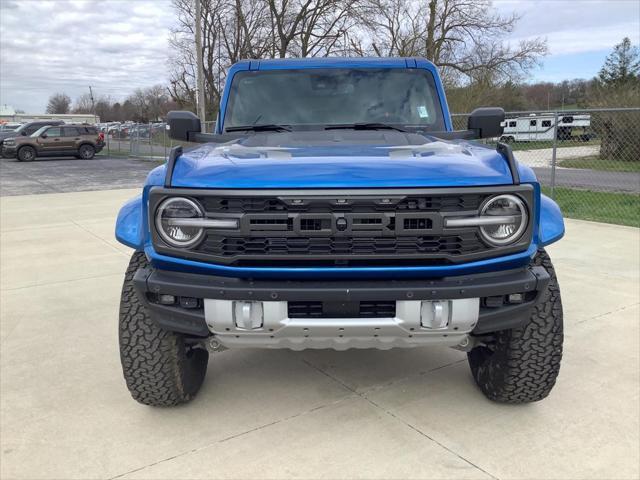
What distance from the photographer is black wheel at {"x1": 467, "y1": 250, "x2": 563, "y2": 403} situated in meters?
2.64

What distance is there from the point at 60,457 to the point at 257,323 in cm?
117

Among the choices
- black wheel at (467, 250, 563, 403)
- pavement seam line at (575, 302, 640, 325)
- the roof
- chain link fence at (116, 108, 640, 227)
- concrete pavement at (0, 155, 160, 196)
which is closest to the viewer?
black wheel at (467, 250, 563, 403)

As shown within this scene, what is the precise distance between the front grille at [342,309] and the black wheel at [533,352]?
2.41ft

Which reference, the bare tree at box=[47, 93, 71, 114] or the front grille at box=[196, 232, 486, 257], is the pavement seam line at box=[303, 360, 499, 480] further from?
the bare tree at box=[47, 93, 71, 114]

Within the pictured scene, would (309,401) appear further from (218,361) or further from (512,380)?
(512,380)

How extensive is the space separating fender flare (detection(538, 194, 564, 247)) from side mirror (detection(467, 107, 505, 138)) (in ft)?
3.40

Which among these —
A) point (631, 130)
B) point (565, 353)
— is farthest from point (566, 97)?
point (565, 353)

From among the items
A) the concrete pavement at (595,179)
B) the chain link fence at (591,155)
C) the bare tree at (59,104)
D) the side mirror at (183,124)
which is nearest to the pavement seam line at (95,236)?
the side mirror at (183,124)

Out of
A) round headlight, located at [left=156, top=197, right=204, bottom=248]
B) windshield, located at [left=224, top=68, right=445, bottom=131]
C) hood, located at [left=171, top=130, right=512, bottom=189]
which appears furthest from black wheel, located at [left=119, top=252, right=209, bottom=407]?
windshield, located at [left=224, top=68, right=445, bottom=131]

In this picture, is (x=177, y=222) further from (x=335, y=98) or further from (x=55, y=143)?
(x=55, y=143)

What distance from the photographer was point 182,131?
3.55 metres

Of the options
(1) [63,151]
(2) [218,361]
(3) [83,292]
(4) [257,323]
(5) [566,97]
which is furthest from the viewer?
(5) [566,97]

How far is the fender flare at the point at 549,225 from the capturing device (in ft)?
8.05

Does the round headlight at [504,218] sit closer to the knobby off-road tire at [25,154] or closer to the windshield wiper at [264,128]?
the windshield wiper at [264,128]
